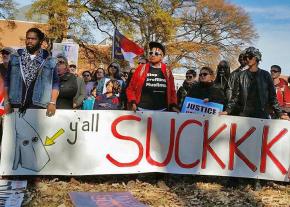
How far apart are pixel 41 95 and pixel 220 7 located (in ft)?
118

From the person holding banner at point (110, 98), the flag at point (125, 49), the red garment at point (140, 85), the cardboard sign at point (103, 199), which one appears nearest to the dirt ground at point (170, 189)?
the cardboard sign at point (103, 199)

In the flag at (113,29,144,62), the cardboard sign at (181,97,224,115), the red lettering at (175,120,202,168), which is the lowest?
the red lettering at (175,120,202,168)

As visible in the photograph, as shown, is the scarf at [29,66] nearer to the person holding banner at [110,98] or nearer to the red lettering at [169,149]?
the red lettering at [169,149]

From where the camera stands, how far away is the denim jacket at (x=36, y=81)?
5.71 metres

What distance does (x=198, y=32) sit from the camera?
40.2 m

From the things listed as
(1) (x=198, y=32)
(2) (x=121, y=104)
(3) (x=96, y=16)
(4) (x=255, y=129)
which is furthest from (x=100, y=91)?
(1) (x=198, y=32)

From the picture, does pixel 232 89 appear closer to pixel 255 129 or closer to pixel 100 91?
pixel 255 129

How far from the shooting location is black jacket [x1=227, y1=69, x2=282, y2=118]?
247 inches

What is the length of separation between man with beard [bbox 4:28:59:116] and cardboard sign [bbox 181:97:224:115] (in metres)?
2.04

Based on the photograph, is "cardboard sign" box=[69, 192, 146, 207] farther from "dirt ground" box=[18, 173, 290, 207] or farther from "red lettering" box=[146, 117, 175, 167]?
"red lettering" box=[146, 117, 175, 167]

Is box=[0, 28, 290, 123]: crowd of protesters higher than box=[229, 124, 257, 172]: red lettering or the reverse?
higher

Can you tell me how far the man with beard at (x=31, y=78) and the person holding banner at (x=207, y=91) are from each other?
7.11 ft

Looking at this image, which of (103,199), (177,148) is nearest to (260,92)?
(177,148)

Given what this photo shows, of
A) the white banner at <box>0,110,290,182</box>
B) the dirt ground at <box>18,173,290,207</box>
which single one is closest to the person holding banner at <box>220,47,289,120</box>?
the white banner at <box>0,110,290,182</box>
